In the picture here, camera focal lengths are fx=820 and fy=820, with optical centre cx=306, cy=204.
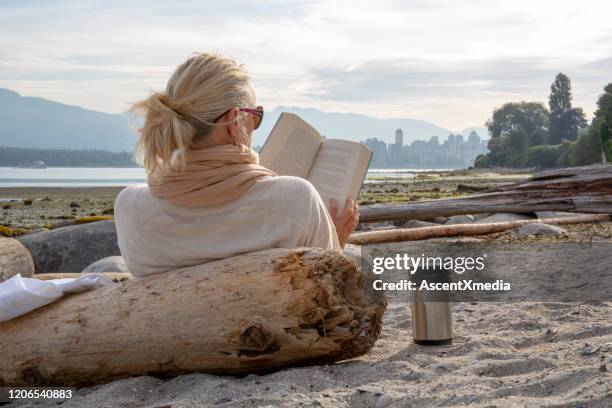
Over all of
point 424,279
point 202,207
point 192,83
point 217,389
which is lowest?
point 217,389

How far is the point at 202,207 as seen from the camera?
503cm

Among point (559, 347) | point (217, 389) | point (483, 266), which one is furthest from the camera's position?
point (483, 266)

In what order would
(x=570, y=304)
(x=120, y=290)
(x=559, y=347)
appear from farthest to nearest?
1. (x=570, y=304)
2. (x=120, y=290)
3. (x=559, y=347)

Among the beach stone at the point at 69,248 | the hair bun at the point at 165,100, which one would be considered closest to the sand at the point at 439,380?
the hair bun at the point at 165,100

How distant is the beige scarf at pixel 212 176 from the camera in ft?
16.0

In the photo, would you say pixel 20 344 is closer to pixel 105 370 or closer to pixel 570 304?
pixel 105 370

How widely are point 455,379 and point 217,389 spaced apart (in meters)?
1.32

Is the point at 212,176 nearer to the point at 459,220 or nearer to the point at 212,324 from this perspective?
the point at 212,324

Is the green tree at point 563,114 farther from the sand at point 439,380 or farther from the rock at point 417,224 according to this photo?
the sand at point 439,380

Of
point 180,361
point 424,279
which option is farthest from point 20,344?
point 424,279

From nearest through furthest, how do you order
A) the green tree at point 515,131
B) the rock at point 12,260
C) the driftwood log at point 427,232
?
the rock at point 12,260
the driftwood log at point 427,232
the green tree at point 515,131

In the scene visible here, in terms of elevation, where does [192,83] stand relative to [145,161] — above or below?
above

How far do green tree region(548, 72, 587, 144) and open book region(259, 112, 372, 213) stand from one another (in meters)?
130

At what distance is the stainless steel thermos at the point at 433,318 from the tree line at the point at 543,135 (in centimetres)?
7281
